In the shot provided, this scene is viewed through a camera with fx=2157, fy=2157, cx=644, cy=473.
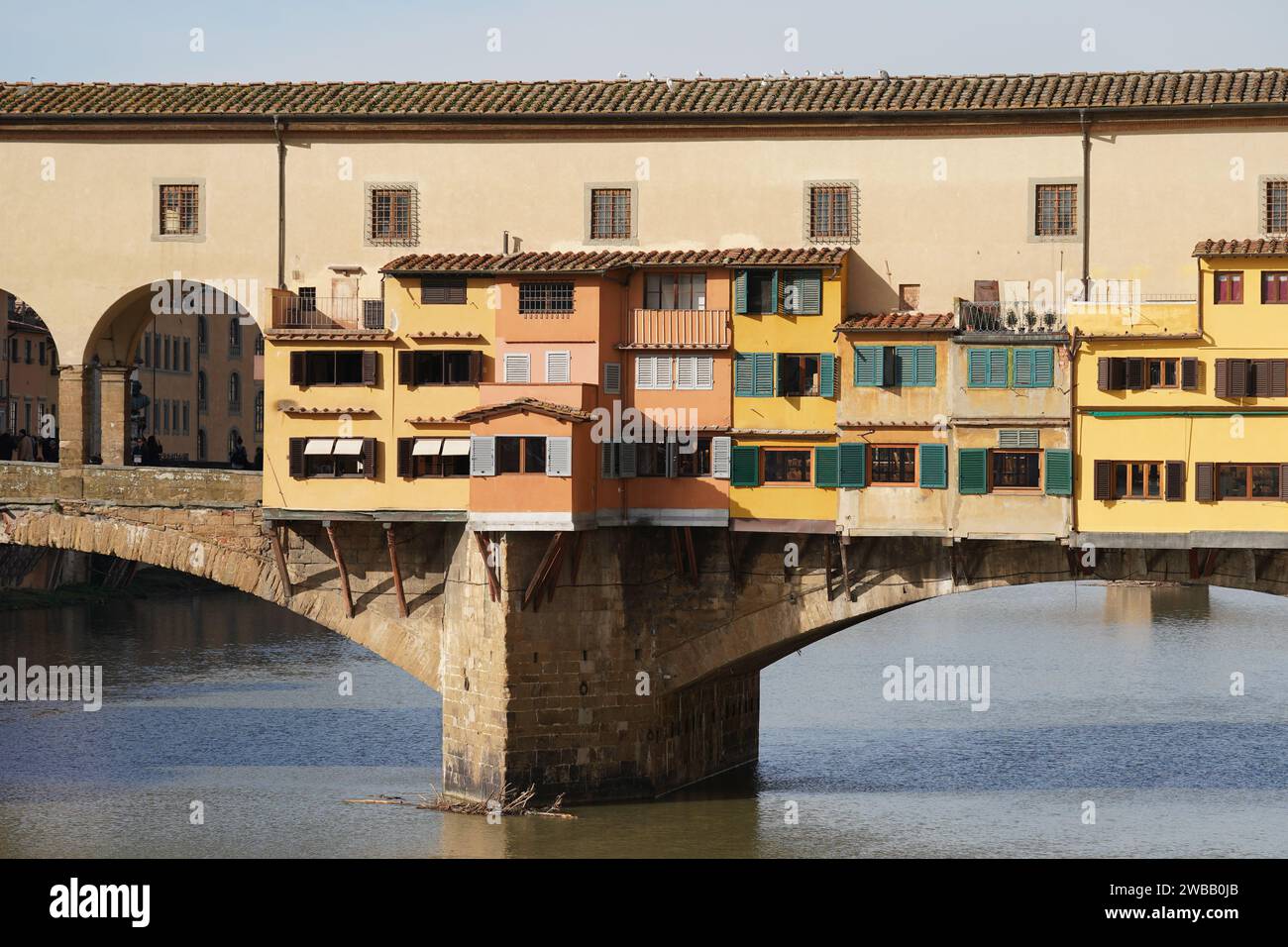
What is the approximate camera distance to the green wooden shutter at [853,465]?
36.5m

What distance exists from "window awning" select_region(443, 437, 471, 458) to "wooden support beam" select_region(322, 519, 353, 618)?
2496 mm

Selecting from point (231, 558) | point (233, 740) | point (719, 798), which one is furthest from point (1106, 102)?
point (233, 740)

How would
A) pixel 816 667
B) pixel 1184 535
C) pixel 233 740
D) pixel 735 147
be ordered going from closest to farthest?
pixel 1184 535
pixel 735 147
pixel 233 740
pixel 816 667

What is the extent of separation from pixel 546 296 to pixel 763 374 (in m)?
3.98

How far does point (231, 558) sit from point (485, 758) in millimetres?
6329

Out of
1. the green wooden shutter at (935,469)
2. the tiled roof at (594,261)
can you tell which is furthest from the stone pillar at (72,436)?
the green wooden shutter at (935,469)

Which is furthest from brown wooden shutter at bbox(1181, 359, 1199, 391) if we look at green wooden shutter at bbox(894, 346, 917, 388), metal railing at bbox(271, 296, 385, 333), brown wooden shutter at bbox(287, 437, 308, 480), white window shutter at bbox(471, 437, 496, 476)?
brown wooden shutter at bbox(287, 437, 308, 480)

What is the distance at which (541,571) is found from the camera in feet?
120

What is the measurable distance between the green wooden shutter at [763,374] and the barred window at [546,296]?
335 cm

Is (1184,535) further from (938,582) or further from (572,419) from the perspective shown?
(572,419)

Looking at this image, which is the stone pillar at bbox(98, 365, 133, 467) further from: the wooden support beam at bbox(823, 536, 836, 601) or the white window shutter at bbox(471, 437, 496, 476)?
the wooden support beam at bbox(823, 536, 836, 601)

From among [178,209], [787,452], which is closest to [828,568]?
[787,452]

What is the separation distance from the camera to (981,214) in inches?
1455

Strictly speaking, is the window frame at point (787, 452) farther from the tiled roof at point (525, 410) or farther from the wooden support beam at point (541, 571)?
the wooden support beam at point (541, 571)
